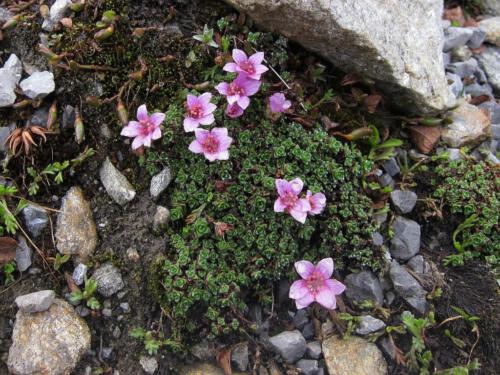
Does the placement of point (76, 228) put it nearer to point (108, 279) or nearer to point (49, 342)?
point (108, 279)

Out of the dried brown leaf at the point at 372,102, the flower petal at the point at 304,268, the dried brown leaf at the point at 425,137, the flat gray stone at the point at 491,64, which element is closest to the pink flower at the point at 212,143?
the flower petal at the point at 304,268

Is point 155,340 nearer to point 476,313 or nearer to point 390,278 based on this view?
point 390,278

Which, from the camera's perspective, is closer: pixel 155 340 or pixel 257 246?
pixel 155 340

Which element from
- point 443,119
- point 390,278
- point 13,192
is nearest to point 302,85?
point 443,119

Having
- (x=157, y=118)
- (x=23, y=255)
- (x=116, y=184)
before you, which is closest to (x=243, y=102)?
(x=157, y=118)

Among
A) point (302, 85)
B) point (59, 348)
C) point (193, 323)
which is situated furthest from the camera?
point (302, 85)

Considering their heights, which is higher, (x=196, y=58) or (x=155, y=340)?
(x=196, y=58)
